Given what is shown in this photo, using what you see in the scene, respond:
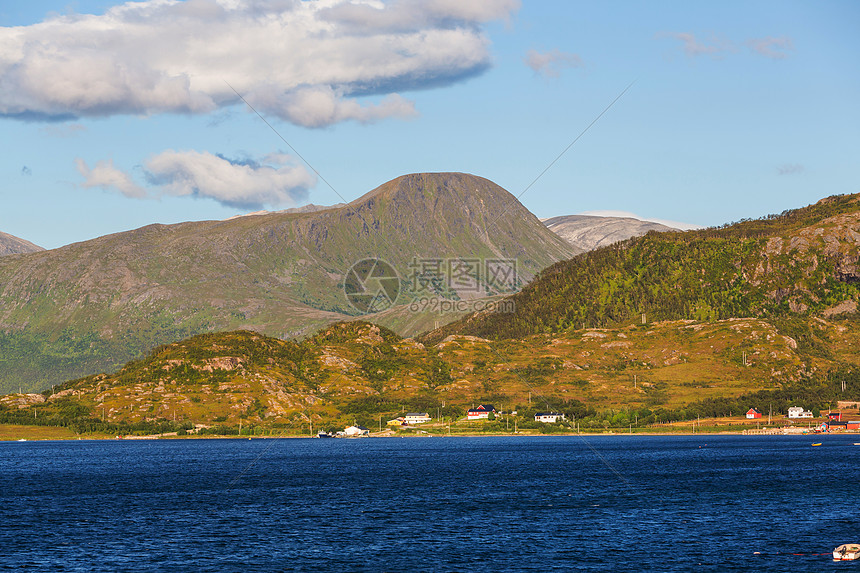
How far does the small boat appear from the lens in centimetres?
10650

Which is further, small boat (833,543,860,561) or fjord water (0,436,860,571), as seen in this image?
fjord water (0,436,860,571)

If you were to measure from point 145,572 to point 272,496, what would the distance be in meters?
83.5

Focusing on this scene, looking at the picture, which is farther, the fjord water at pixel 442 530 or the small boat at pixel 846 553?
the fjord water at pixel 442 530

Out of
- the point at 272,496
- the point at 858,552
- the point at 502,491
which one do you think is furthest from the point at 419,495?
the point at 858,552

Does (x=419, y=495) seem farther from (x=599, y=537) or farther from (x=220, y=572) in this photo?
(x=220, y=572)

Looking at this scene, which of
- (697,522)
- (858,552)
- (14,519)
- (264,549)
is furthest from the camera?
(14,519)

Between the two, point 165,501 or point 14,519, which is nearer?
point 14,519

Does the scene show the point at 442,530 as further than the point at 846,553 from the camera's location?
Yes

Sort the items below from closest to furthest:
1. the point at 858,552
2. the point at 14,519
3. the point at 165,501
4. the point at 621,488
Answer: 1. the point at 858,552
2. the point at 14,519
3. the point at 165,501
4. the point at 621,488

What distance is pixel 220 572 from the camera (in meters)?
108

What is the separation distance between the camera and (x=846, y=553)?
106750 millimetres

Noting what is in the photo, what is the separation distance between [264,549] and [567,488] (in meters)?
94.7

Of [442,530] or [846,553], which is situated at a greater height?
[846,553]

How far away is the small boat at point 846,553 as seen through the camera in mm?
106500
